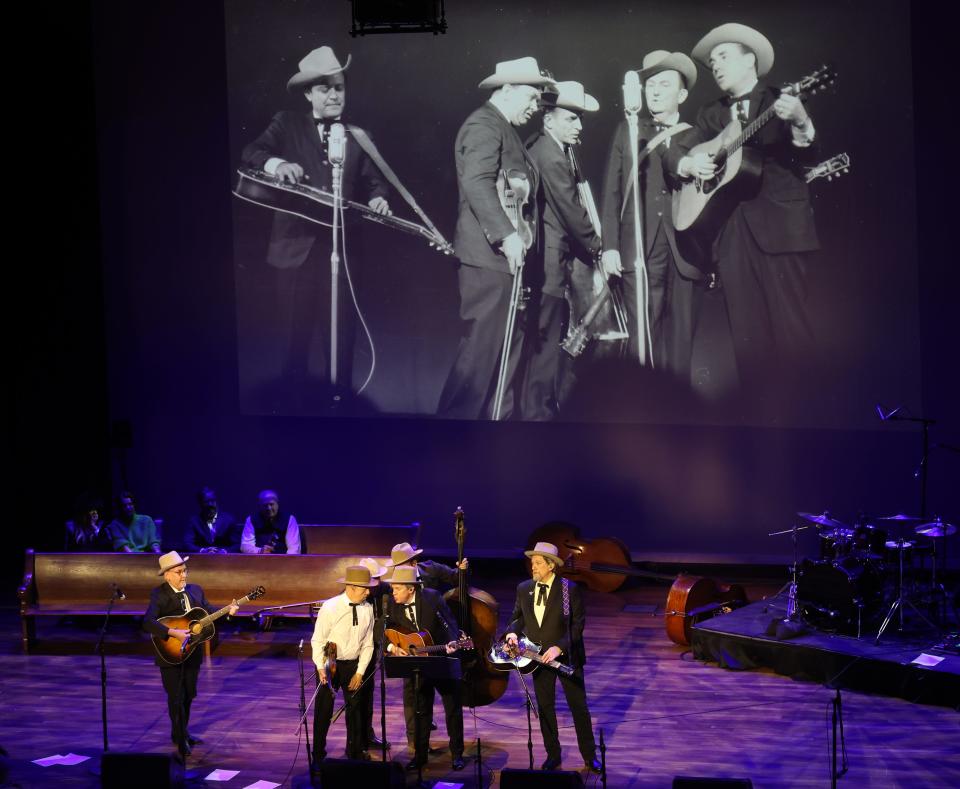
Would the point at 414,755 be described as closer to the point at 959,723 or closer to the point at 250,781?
the point at 250,781

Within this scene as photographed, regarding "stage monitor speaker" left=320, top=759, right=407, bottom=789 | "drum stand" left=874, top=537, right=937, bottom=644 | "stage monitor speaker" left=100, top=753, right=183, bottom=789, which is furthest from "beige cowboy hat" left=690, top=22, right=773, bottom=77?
"stage monitor speaker" left=100, top=753, right=183, bottom=789

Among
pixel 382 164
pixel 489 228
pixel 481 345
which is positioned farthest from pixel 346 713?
pixel 382 164

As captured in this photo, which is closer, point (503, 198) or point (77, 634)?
point (77, 634)

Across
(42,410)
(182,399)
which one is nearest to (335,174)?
(182,399)

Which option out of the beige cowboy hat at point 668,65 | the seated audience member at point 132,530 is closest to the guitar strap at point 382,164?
the beige cowboy hat at point 668,65

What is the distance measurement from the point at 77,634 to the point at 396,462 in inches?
149

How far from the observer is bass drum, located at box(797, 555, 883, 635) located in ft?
31.3

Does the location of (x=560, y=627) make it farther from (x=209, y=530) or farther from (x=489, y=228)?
(x=489, y=228)

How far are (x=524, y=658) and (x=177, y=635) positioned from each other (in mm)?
2302

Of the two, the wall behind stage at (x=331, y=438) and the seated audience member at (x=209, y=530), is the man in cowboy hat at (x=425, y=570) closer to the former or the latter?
the seated audience member at (x=209, y=530)

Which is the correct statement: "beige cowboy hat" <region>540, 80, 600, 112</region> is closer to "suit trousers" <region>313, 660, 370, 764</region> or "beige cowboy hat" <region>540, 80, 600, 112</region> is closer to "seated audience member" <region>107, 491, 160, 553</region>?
"seated audience member" <region>107, 491, 160, 553</region>

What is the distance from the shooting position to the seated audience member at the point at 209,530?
38.3ft

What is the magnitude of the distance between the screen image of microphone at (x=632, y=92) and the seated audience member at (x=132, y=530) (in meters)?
6.18

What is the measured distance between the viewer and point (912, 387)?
39.4 feet
